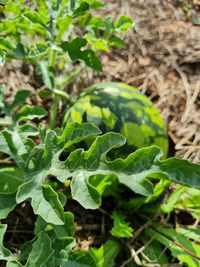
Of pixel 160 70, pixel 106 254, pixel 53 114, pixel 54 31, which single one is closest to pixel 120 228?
pixel 106 254

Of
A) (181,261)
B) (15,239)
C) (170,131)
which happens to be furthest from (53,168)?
(170,131)

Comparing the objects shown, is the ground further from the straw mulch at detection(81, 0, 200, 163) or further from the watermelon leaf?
the watermelon leaf

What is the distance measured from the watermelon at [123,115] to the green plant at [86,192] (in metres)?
0.19

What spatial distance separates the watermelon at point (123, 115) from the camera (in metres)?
2.65

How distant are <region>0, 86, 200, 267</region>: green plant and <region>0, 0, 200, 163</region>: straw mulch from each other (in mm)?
522

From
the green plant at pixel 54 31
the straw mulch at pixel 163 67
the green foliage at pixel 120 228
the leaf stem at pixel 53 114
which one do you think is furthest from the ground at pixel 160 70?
the green plant at pixel 54 31

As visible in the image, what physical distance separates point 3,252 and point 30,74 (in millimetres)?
1593

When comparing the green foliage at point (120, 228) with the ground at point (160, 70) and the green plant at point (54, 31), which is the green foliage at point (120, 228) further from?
the green plant at point (54, 31)

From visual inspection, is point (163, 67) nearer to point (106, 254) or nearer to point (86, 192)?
point (106, 254)

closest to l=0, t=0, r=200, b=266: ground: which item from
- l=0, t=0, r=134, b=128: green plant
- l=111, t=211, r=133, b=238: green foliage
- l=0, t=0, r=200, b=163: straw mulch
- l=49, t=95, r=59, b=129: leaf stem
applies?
l=0, t=0, r=200, b=163: straw mulch

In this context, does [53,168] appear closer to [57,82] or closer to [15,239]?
[15,239]

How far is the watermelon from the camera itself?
2.65 m

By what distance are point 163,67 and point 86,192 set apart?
169 cm

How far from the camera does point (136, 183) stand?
205 centimetres
